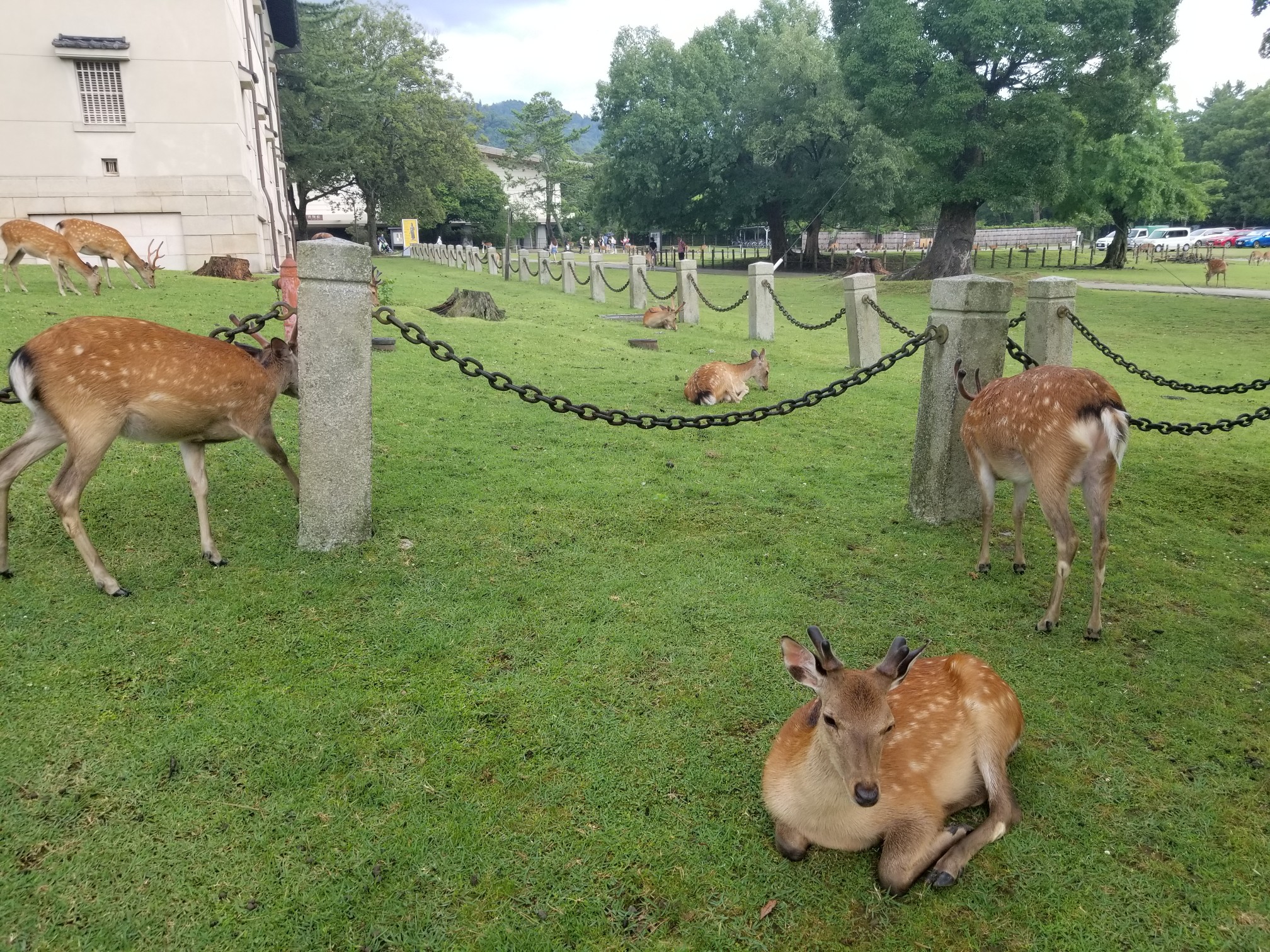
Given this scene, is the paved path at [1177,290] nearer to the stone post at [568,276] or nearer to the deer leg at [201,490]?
the stone post at [568,276]

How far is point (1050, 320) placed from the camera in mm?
7082

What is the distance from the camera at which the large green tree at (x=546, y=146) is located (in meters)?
64.7

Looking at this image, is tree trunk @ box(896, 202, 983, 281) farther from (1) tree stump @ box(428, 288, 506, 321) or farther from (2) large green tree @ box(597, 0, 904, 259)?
(1) tree stump @ box(428, 288, 506, 321)

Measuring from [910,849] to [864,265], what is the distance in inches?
1208

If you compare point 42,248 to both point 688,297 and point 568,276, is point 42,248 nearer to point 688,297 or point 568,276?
point 688,297

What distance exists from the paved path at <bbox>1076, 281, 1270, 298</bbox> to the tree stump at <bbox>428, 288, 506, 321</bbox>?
63.7 feet

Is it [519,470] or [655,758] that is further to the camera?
[519,470]

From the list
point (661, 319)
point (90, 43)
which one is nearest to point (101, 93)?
point (90, 43)

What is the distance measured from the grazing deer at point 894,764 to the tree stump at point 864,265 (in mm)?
28779

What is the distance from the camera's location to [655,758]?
10.1 feet

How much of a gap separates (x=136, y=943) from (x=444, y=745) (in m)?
Answer: 1.11

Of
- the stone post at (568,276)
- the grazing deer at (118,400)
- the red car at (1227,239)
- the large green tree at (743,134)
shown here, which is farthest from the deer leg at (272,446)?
the red car at (1227,239)

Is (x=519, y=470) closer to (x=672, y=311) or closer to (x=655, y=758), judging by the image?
(x=655, y=758)

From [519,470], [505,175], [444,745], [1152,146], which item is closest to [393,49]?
[505,175]
